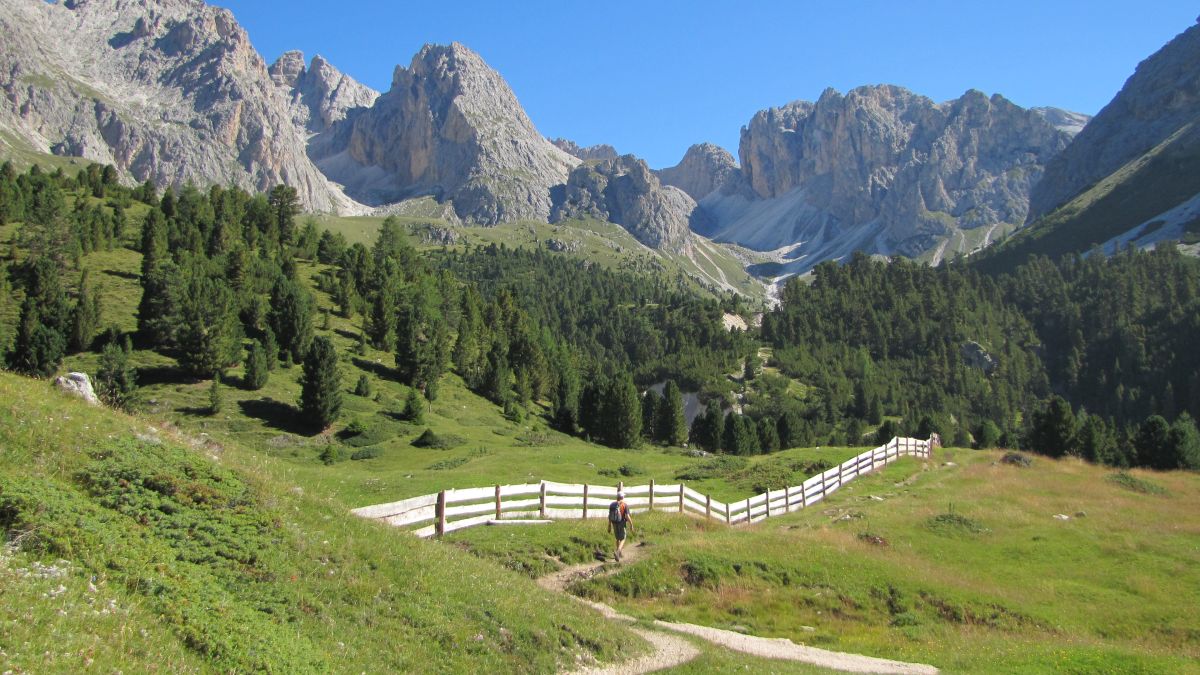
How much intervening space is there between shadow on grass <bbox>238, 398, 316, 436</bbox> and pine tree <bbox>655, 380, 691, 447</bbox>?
172 feet

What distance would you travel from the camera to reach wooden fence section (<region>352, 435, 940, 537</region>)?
22.6 metres

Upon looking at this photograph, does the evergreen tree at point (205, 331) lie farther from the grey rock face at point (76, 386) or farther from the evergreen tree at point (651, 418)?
the grey rock face at point (76, 386)

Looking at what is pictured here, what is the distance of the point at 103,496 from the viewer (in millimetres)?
13156

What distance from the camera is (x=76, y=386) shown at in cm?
2070

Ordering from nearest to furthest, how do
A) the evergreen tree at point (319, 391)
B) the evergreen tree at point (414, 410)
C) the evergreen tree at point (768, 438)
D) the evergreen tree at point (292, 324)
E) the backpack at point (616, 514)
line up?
the backpack at point (616, 514) → the evergreen tree at point (319, 391) → the evergreen tree at point (414, 410) → the evergreen tree at point (292, 324) → the evergreen tree at point (768, 438)

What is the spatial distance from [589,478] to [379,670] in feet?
131

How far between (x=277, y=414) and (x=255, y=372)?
20.9ft

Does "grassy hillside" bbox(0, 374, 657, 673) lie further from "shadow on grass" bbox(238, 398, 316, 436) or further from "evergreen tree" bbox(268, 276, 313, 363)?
"evergreen tree" bbox(268, 276, 313, 363)

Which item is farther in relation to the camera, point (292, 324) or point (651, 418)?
point (651, 418)

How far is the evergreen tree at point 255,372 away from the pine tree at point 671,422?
5426 cm

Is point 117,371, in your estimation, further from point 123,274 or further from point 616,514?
point 616,514

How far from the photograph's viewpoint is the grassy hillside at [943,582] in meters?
21.7

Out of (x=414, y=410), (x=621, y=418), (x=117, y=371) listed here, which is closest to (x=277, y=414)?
(x=414, y=410)

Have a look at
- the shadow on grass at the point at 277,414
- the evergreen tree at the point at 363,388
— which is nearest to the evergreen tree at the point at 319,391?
the shadow on grass at the point at 277,414
